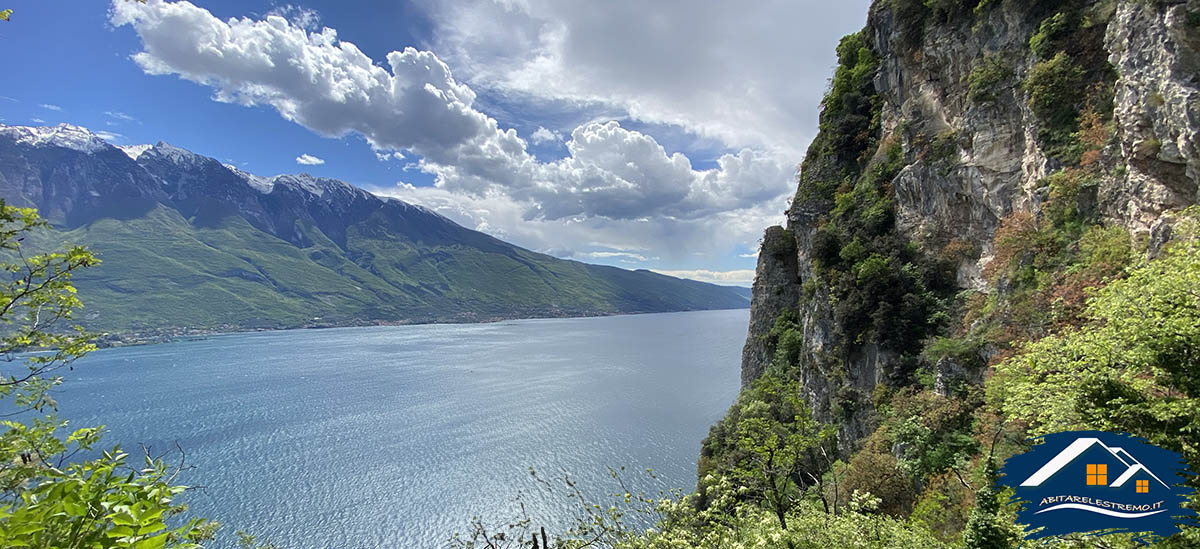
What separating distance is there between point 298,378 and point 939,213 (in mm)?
104229

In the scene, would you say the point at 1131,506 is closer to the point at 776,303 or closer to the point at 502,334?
the point at 776,303

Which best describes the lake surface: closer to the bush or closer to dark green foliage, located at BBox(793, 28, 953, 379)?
dark green foliage, located at BBox(793, 28, 953, 379)

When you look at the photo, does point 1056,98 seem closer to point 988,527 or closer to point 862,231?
point 862,231

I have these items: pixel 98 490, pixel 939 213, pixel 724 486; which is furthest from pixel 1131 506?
pixel 939 213

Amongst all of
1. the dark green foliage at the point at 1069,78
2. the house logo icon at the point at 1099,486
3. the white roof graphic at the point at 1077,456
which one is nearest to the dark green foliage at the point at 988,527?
the house logo icon at the point at 1099,486

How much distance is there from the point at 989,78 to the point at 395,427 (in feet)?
223

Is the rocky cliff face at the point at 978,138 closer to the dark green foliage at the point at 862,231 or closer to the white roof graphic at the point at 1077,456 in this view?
the dark green foliage at the point at 862,231

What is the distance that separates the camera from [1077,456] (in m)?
7.99

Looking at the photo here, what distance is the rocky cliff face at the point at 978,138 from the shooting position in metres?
14.0

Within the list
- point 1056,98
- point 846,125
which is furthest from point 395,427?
point 1056,98

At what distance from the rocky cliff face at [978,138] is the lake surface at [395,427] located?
62.7ft

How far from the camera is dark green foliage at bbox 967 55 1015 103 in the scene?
71.1ft

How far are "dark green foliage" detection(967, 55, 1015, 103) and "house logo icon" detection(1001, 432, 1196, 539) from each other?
2023 centimetres

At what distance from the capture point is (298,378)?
9250 centimetres
